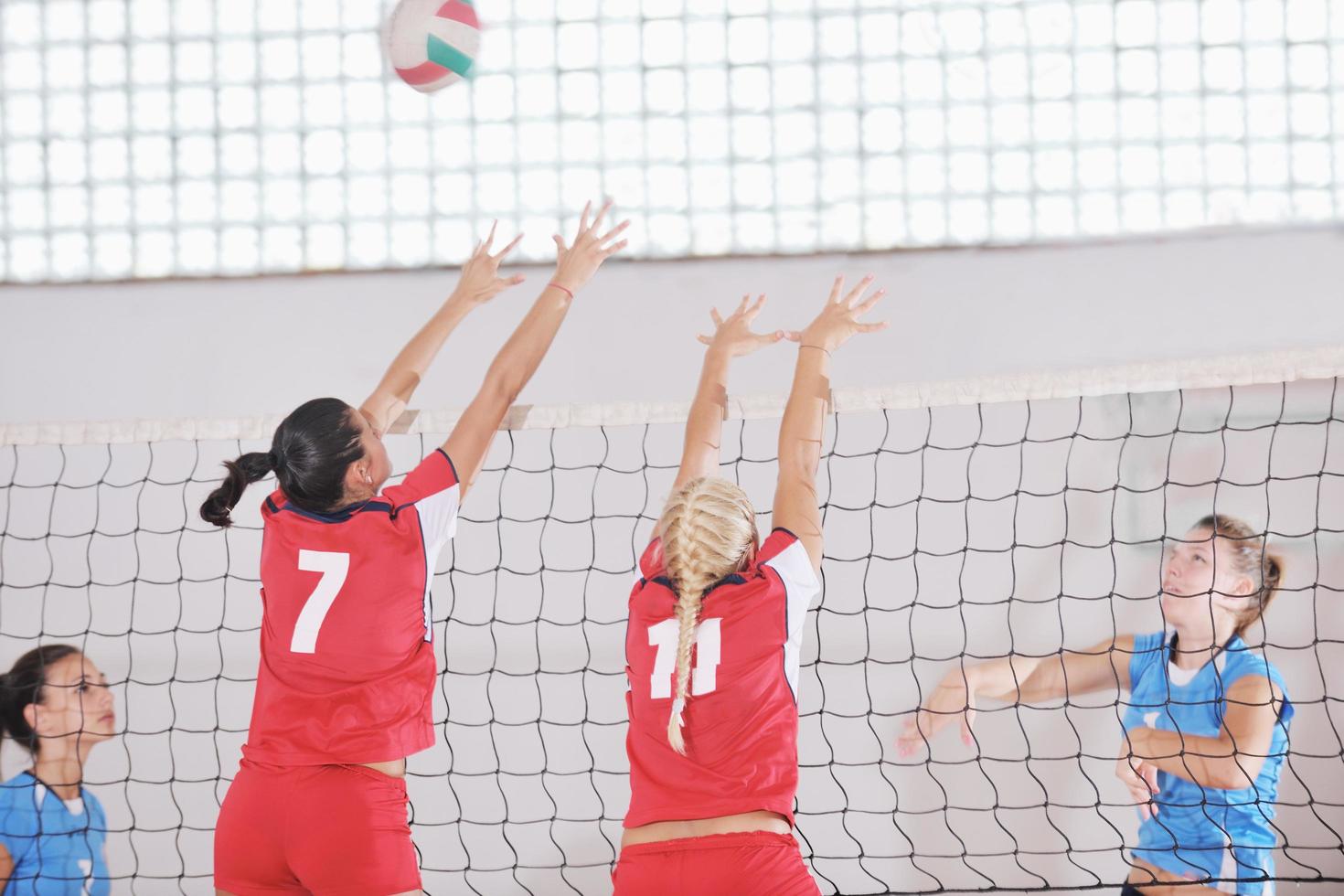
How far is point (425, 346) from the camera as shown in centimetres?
265

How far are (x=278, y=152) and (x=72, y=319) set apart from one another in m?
0.96

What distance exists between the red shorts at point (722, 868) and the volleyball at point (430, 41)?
226cm

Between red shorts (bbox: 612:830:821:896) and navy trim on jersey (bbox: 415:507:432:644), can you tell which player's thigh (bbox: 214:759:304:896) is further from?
red shorts (bbox: 612:830:821:896)

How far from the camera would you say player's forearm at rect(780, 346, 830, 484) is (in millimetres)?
2242

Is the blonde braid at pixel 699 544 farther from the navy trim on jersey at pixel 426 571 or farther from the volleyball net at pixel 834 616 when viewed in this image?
the volleyball net at pixel 834 616

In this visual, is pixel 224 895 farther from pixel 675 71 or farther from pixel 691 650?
pixel 675 71

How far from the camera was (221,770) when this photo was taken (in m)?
3.87

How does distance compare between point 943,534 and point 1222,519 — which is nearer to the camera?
point 1222,519

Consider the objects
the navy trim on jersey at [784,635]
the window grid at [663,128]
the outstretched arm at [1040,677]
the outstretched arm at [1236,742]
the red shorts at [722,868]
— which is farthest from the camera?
the window grid at [663,128]

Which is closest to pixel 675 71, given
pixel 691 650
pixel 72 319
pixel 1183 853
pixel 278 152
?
pixel 278 152

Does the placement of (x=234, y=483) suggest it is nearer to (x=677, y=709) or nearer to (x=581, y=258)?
(x=581, y=258)

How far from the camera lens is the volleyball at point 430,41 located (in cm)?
312

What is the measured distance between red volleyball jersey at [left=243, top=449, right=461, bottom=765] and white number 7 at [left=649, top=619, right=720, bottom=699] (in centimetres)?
51

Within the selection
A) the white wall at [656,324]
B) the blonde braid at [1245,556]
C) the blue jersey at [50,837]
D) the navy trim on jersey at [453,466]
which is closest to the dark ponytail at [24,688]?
the blue jersey at [50,837]
